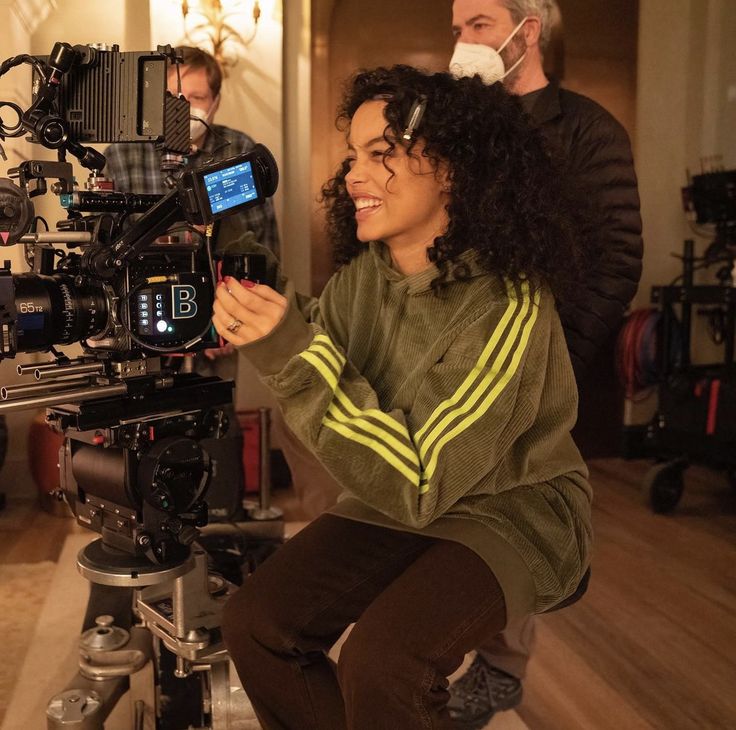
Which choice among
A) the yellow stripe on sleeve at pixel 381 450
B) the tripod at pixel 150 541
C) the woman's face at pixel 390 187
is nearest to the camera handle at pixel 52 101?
the tripod at pixel 150 541

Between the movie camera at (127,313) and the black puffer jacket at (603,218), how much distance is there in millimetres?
649

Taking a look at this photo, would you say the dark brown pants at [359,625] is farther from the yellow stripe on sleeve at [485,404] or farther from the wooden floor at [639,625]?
the wooden floor at [639,625]

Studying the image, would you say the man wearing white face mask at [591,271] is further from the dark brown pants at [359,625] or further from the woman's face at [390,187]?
the dark brown pants at [359,625]

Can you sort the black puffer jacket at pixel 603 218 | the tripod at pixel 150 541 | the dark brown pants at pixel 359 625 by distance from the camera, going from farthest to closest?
the black puffer jacket at pixel 603 218, the tripod at pixel 150 541, the dark brown pants at pixel 359 625

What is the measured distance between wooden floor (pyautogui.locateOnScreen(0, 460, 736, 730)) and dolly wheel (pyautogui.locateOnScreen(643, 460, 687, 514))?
0.05 meters

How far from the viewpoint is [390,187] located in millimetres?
1321

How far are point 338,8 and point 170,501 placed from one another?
242 centimetres

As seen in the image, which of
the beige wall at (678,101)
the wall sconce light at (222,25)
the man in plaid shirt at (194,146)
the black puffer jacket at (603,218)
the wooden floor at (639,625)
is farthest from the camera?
the beige wall at (678,101)

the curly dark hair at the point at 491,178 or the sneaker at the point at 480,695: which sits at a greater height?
the curly dark hair at the point at 491,178

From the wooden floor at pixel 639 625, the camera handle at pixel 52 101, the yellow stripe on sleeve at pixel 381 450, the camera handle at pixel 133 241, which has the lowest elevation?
the wooden floor at pixel 639 625

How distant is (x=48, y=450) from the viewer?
290cm

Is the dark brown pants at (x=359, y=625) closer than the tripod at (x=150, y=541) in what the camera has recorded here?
Yes

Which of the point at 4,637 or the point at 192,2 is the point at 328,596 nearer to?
the point at 4,637

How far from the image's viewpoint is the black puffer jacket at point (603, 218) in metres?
1.60
